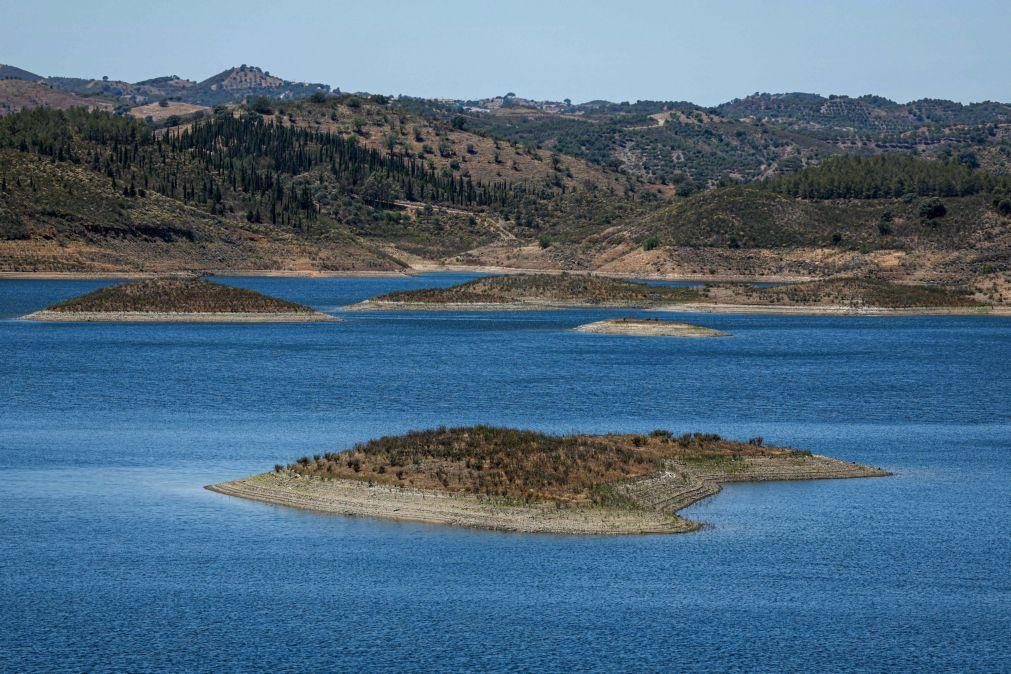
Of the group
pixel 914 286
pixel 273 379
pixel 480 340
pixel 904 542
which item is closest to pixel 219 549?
pixel 904 542

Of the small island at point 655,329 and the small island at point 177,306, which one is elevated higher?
the small island at point 655,329

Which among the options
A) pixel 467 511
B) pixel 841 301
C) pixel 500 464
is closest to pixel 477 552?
A: pixel 467 511

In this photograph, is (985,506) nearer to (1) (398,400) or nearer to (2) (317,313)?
(1) (398,400)

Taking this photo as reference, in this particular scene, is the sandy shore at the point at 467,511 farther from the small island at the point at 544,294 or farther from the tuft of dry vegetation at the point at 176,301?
the small island at the point at 544,294

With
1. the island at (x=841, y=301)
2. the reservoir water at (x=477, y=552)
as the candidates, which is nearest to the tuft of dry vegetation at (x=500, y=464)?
the reservoir water at (x=477, y=552)

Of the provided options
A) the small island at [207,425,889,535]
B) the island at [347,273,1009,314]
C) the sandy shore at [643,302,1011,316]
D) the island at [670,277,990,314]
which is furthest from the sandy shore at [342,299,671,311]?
the small island at [207,425,889,535]

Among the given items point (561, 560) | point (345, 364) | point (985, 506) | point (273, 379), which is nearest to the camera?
point (561, 560)
